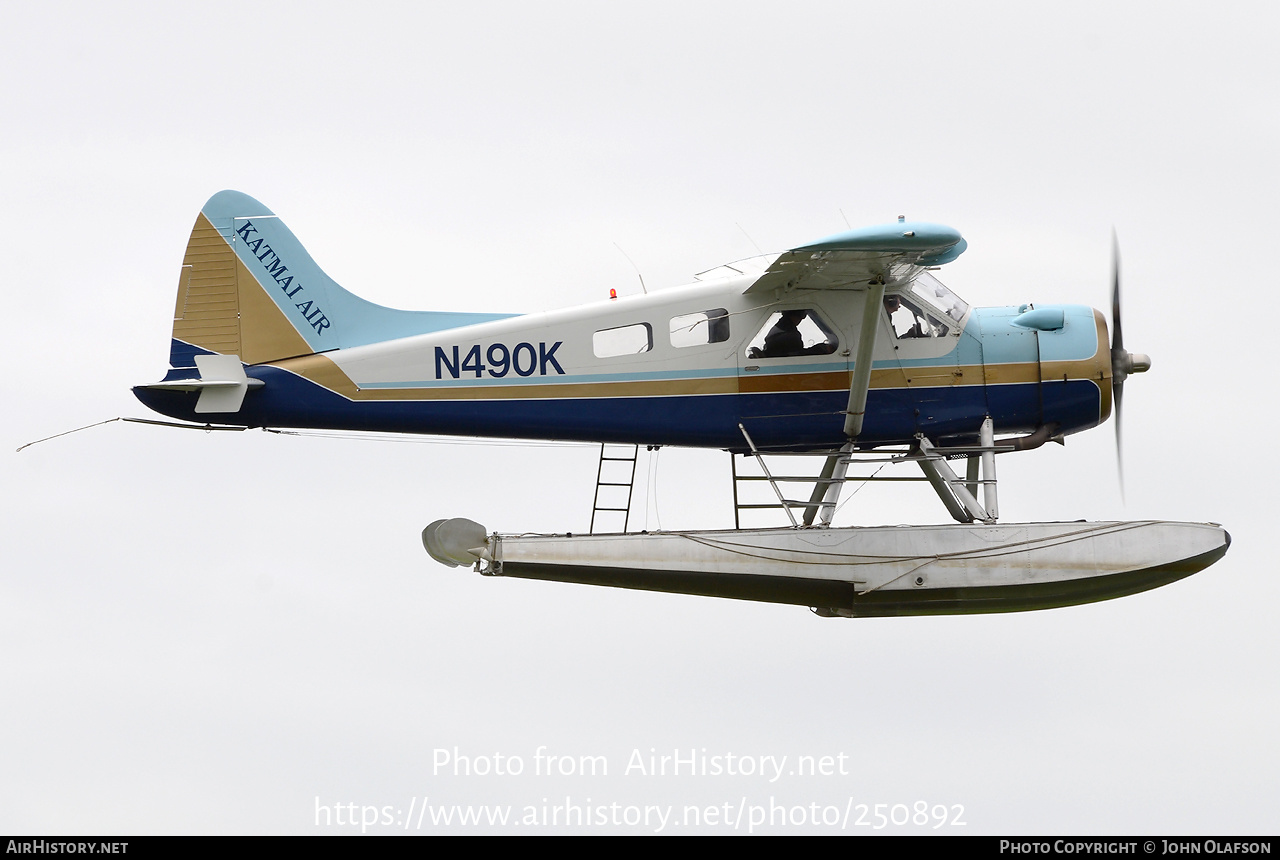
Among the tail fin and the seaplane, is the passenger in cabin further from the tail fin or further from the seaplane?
the tail fin

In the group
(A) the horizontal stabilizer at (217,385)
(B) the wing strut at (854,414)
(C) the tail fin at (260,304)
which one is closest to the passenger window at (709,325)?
(B) the wing strut at (854,414)

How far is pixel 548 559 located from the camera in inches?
602

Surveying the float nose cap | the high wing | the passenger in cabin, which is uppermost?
the high wing

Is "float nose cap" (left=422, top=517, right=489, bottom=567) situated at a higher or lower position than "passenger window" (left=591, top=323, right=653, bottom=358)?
lower

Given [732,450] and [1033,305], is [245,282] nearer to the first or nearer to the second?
[732,450]

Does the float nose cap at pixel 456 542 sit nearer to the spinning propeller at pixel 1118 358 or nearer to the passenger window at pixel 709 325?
the passenger window at pixel 709 325

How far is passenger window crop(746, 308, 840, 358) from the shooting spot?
1605 cm

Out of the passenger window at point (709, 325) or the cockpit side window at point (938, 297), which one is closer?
the passenger window at point (709, 325)

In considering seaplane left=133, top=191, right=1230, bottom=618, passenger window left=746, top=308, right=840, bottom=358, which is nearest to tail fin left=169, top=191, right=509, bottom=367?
seaplane left=133, top=191, right=1230, bottom=618

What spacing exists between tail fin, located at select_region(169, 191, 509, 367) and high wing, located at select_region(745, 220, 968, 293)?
9.91ft

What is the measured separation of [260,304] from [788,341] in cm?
542

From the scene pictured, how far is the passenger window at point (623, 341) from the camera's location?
1588cm

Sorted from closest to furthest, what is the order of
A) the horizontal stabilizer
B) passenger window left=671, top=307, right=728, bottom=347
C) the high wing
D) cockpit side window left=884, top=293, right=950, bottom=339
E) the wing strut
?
the high wing, the horizontal stabilizer, the wing strut, passenger window left=671, top=307, right=728, bottom=347, cockpit side window left=884, top=293, right=950, bottom=339

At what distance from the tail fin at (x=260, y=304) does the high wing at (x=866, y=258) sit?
3.02m
